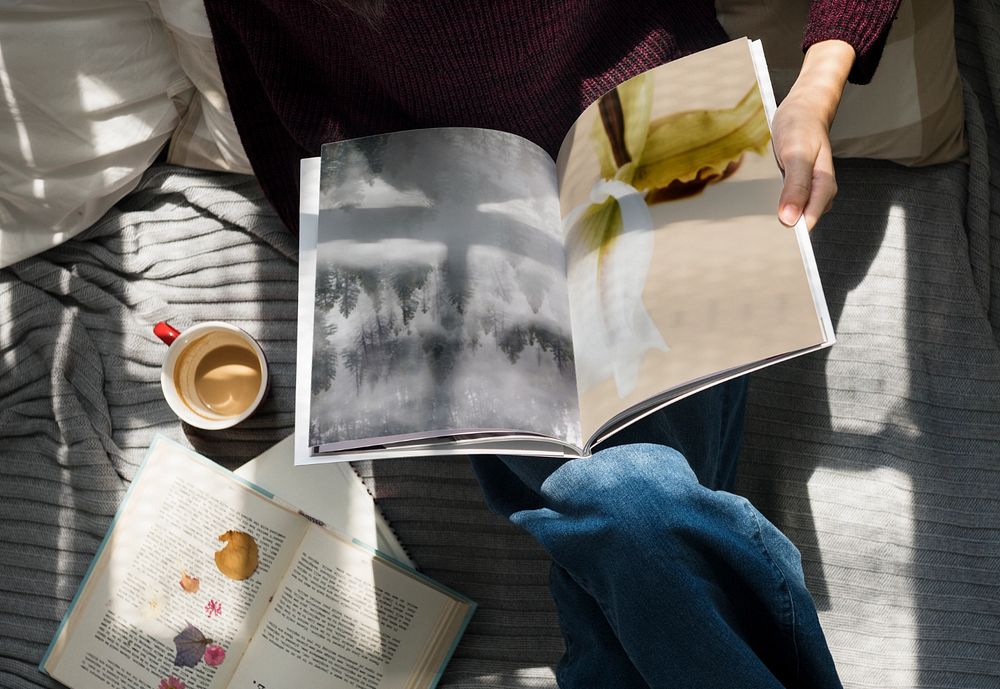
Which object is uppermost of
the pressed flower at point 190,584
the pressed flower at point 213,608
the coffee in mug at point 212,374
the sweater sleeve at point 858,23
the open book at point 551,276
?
the sweater sleeve at point 858,23

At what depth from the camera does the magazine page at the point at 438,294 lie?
578 millimetres

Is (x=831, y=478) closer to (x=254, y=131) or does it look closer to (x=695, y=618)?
(x=695, y=618)

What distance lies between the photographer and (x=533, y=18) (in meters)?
0.66

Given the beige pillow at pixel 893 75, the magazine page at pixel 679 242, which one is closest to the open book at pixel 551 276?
the magazine page at pixel 679 242

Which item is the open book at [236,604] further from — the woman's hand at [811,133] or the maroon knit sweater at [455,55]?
the woman's hand at [811,133]

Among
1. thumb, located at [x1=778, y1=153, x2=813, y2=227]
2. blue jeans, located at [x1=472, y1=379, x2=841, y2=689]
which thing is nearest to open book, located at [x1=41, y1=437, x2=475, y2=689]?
blue jeans, located at [x1=472, y1=379, x2=841, y2=689]

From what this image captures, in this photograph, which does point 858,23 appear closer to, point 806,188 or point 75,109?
point 806,188

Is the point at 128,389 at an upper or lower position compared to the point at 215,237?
lower

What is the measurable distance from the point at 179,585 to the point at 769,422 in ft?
2.19

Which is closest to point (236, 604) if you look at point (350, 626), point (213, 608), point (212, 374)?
point (213, 608)

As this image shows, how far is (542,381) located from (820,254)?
18.9 inches

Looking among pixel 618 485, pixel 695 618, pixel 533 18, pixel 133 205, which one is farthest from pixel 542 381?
pixel 133 205

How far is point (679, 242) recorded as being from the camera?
1.85 feet

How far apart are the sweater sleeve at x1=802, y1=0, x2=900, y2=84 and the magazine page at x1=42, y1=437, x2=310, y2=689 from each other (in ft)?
2.23
